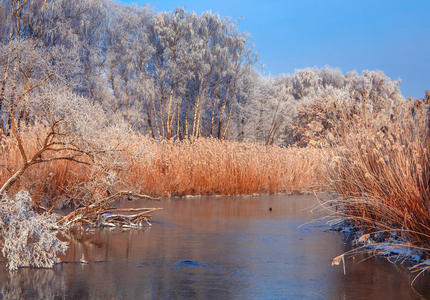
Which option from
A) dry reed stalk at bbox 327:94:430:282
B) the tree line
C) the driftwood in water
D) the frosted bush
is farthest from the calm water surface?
the tree line

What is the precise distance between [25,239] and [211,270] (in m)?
1.53

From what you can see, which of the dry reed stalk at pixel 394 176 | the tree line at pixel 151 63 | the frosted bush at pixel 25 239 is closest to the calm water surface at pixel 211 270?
the frosted bush at pixel 25 239

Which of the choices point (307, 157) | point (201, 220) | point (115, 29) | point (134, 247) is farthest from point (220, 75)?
point (134, 247)

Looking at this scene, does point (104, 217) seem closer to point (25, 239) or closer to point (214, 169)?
point (25, 239)

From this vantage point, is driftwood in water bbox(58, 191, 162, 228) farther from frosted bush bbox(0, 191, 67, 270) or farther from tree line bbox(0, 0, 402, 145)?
tree line bbox(0, 0, 402, 145)

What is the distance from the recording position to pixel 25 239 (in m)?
3.97

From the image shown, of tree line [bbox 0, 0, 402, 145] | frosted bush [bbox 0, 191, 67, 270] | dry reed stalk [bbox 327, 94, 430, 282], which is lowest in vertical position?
frosted bush [bbox 0, 191, 67, 270]

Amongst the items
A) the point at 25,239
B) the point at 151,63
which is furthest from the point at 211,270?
the point at 151,63

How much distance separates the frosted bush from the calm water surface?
4.7 inches

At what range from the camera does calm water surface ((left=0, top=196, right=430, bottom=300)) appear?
3338 millimetres

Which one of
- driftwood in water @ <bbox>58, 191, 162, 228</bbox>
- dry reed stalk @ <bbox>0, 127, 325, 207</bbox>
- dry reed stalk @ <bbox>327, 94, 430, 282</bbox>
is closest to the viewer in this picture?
dry reed stalk @ <bbox>327, 94, 430, 282</bbox>

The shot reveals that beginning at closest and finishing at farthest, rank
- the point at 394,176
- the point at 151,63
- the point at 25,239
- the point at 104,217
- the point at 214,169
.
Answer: the point at 25,239
the point at 394,176
the point at 104,217
the point at 214,169
the point at 151,63

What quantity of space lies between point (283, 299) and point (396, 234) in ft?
7.51

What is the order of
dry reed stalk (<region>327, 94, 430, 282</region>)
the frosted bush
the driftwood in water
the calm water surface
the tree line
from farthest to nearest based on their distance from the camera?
the tree line < the driftwood in water < dry reed stalk (<region>327, 94, 430, 282</region>) < the frosted bush < the calm water surface
